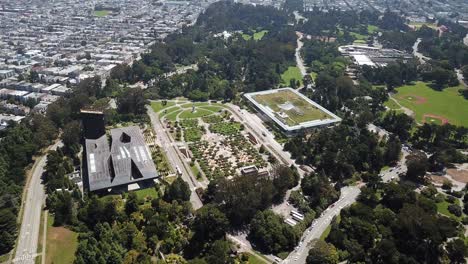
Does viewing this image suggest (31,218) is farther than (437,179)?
No

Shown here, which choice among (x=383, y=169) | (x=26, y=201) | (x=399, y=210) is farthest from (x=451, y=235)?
(x=26, y=201)

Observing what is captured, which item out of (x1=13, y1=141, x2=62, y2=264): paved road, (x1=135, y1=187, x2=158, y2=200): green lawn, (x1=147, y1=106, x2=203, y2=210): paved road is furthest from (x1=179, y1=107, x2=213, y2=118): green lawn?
(x1=13, y1=141, x2=62, y2=264): paved road

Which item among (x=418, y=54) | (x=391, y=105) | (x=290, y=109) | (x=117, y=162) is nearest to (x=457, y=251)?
(x=290, y=109)

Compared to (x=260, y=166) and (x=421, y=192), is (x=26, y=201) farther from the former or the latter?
(x=421, y=192)

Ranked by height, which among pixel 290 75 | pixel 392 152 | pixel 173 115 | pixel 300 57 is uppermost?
pixel 392 152

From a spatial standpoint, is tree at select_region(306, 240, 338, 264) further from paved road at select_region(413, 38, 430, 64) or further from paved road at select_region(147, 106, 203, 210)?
paved road at select_region(413, 38, 430, 64)

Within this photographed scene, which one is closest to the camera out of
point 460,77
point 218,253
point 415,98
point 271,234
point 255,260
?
point 218,253

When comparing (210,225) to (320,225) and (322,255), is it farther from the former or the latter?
(320,225)
